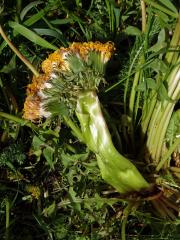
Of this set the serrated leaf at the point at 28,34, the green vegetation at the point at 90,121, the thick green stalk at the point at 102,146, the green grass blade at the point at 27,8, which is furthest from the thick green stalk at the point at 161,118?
the green grass blade at the point at 27,8

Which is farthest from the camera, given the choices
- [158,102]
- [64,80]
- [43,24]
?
[43,24]

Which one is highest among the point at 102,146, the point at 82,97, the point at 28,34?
the point at 28,34

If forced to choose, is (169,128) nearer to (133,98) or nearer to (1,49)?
(133,98)

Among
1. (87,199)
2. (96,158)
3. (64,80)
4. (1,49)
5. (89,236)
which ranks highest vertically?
(1,49)

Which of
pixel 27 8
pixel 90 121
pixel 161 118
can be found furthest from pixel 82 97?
pixel 27 8

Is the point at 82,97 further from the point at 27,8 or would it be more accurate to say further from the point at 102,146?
the point at 27,8

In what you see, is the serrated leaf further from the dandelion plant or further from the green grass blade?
the dandelion plant

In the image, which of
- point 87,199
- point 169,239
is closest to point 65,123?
point 87,199

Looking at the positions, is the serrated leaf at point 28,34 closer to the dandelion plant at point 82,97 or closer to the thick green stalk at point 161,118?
the dandelion plant at point 82,97
